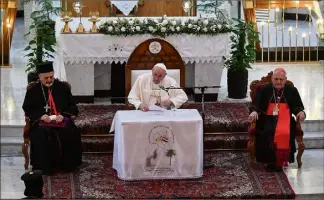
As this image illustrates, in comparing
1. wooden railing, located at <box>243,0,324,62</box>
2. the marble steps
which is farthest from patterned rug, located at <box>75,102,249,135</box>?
wooden railing, located at <box>243,0,324,62</box>

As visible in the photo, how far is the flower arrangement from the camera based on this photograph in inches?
494

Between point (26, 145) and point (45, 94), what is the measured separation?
2.03 ft

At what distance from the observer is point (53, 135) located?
34.9 ft

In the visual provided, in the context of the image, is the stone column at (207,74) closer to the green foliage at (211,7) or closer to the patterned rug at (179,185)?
the patterned rug at (179,185)

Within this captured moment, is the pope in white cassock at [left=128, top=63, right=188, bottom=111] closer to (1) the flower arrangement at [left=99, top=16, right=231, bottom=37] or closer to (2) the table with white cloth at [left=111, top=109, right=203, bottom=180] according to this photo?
(2) the table with white cloth at [left=111, top=109, right=203, bottom=180]

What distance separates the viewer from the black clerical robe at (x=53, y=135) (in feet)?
34.6

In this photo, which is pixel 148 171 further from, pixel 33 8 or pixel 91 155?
pixel 33 8

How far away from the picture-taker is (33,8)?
16250 mm

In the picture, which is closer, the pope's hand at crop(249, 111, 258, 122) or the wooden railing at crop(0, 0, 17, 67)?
the pope's hand at crop(249, 111, 258, 122)

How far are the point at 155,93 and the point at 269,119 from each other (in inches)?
53.4

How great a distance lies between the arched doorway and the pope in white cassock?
971 millimetres

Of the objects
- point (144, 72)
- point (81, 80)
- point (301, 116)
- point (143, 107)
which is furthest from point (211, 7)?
point (301, 116)

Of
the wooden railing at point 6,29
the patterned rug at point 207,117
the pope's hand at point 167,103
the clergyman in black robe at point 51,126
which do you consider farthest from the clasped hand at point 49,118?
the wooden railing at point 6,29

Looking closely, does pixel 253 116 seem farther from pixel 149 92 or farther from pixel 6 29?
pixel 6 29
